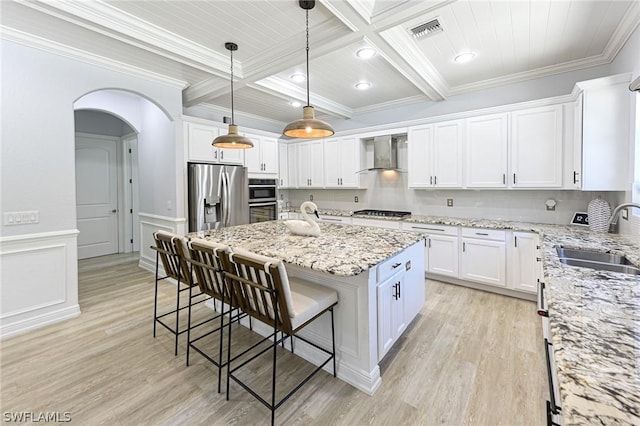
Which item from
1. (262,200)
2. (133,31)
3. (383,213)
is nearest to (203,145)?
(262,200)

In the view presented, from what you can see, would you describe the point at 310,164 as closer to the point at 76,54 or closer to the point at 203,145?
the point at 203,145

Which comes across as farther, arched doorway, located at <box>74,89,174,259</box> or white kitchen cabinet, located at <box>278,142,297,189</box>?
white kitchen cabinet, located at <box>278,142,297,189</box>

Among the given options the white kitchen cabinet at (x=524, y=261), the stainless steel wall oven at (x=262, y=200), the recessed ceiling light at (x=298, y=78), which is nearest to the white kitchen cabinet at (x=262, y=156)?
the stainless steel wall oven at (x=262, y=200)

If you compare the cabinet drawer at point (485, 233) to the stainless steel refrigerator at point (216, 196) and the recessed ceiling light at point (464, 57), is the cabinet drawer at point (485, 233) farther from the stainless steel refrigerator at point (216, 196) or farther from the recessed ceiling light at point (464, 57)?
the stainless steel refrigerator at point (216, 196)

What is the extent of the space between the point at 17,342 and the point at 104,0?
3004 mm

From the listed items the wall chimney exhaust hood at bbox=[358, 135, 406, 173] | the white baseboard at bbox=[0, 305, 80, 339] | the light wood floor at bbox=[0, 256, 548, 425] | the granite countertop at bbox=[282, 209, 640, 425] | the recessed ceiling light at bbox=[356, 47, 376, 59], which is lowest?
the light wood floor at bbox=[0, 256, 548, 425]

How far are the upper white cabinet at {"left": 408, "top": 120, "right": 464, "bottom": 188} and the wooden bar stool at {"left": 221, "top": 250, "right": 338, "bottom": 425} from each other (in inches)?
110

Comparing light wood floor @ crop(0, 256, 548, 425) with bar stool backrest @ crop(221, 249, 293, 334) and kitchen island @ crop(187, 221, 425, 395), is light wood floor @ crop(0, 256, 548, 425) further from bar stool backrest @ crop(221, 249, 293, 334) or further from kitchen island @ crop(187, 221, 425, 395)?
bar stool backrest @ crop(221, 249, 293, 334)

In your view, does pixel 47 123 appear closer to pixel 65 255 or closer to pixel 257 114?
pixel 65 255

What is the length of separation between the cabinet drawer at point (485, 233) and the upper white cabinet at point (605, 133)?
88 cm

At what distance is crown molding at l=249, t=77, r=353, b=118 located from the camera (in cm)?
367

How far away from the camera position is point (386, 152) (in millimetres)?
4531

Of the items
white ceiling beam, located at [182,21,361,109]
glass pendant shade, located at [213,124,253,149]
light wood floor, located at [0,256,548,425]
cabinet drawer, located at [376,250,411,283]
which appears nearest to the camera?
light wood floor, located at [0,256,548,425]

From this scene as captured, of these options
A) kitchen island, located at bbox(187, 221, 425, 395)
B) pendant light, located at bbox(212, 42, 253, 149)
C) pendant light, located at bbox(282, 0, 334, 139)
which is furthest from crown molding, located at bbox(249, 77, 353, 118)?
kitchen island, located at bbox(187, 221, 425, 395)
